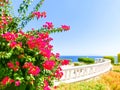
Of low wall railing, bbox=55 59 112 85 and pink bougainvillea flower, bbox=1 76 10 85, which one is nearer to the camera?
pink bougainvillea flower, bbox=1 76 10 85

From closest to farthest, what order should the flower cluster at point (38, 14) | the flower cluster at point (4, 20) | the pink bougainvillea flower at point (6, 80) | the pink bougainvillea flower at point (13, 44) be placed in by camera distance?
A: the pink bougainvillea flower at point (6, 80) < the pink bougainvillea flower at point (13, 44) < the flower cluster at point (4, 20) < the flower cluster at point (38, 14)

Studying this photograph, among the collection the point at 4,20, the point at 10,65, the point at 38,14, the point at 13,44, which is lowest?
the point at 10,65

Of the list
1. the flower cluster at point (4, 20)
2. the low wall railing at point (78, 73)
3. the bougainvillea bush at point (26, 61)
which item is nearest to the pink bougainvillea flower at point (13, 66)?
the bougainvillea bush at point (26, 61)

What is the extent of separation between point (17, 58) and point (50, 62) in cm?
79

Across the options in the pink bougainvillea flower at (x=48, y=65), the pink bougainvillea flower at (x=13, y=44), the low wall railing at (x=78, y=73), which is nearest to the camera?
the pink bougainvillea flower at (x=13, y=44)

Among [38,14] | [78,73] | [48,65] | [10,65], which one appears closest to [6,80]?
[10,65]

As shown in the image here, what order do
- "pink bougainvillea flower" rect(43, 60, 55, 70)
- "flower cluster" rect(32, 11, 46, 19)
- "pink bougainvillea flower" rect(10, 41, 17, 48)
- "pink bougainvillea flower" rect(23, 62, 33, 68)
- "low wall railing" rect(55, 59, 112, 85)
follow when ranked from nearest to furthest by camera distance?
"pink bougainvillea flower" rect(23, 62, 33, 68), "pink bougainvillea flower" rect(10, 41, 17, 48), "pink bougainvillea flower" rect(43, 60, 55, 70), "flower cluster" rect(32, 11, 46, 19), "low wall railing" rect(55, 59, 112, 85)

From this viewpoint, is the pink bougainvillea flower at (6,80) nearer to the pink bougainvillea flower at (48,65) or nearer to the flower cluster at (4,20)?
the pink bougainvillea flower at (48,65)

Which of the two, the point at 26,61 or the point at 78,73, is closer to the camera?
the point at 26,61

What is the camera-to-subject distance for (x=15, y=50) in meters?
8.88

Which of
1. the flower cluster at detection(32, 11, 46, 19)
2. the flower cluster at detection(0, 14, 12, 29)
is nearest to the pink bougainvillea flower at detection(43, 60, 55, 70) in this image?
the flower cluster at detection(0, 14, 12, 29)

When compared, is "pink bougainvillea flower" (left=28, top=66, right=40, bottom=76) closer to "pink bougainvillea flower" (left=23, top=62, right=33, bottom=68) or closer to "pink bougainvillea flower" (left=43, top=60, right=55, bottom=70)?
"pink bougainvillea flower" (left=23, top=62, right=33, bottom=68)

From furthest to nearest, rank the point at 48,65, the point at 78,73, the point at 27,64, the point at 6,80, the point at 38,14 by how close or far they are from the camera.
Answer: the point at 78,73 < the point at 38,14 < the point at 48,65 < the point at 27,64 < the point at 6,80

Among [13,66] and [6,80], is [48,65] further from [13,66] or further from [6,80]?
[6,80]
